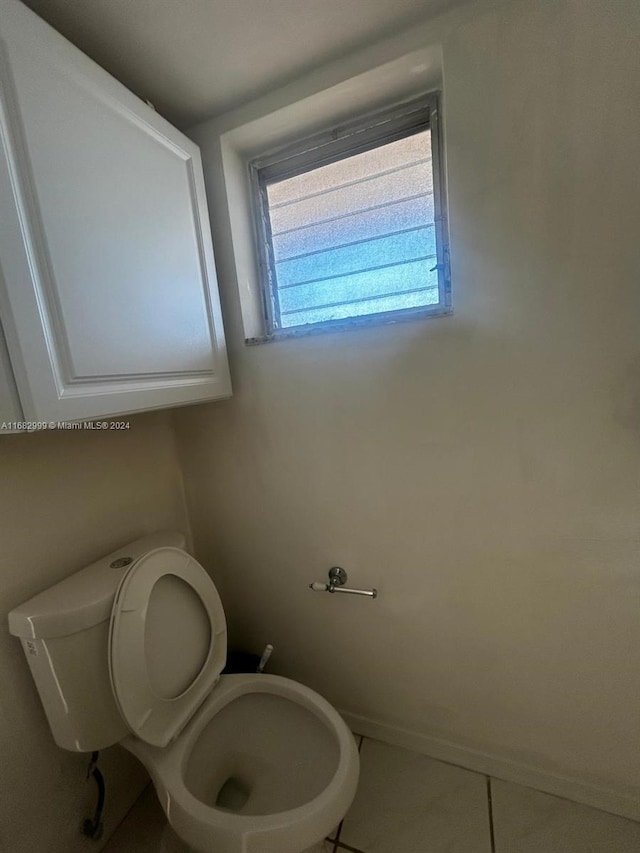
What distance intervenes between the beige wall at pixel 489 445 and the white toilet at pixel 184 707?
0.30m

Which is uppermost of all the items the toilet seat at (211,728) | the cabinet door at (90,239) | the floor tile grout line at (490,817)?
the cabinet door at (90,239)

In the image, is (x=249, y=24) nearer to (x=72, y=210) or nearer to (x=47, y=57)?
(x=47, y=57)

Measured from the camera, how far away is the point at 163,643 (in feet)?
3.01

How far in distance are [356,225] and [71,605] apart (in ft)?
4.13

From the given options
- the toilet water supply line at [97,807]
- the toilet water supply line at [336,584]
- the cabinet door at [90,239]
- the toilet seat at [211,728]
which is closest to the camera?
the cabinet door at [90,239]

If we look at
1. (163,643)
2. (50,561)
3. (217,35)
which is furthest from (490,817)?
(217,35)

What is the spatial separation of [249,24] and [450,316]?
81 cm

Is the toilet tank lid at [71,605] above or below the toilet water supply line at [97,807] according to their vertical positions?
above

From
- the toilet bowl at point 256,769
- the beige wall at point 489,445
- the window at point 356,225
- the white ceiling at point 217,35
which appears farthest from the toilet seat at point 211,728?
the white ceiling at point 217,35


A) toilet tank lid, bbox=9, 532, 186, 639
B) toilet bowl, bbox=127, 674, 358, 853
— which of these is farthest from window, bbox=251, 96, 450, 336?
toilet bowl, bbox=127, 674, 358, 853

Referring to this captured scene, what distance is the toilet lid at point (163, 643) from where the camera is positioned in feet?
2.62

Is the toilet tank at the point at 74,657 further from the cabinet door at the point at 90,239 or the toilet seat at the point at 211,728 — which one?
the cabinet door at the point at 90,239

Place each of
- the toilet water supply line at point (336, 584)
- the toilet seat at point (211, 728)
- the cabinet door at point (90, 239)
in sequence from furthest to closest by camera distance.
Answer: the toilet water supply line at point (336, 584), the toilet seat at point (211, 728), the cabinet door at point (90, 239)

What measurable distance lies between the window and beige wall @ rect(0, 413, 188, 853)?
0.71 meters
